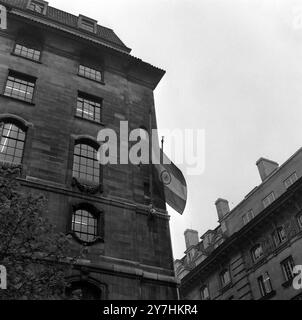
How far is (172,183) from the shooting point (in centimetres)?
2516

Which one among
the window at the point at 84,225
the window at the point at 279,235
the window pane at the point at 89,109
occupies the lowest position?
the window at the point at 84,225

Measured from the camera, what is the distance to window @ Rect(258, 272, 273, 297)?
36844 mm

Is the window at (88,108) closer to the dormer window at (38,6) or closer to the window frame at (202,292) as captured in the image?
the dormer window at (38,6)

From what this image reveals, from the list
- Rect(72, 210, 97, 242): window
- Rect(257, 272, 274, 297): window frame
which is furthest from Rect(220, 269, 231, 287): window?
Rect(72, 210, 97, 242): window

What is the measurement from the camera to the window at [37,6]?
111 ft

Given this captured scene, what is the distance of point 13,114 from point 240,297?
2633 centimetres

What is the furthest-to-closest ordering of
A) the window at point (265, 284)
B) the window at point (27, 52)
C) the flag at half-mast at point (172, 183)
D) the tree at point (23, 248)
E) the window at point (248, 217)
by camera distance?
the window at point (248, 217), the window at point (265, 284), the window at point (27, 52), the flag at half-mast at point (172, 183), the tree at point (23, 248)

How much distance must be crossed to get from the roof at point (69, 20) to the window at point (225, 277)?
75.8 feet

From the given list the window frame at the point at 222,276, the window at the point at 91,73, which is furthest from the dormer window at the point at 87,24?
the window frame at the point at 222,276

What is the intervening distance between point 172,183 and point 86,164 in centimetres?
489

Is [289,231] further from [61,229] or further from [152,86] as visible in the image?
[61,229]

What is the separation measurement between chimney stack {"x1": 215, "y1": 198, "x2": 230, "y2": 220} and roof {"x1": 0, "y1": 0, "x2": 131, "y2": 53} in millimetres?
23107

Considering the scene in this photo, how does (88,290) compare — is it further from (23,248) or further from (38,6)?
(38,6)
